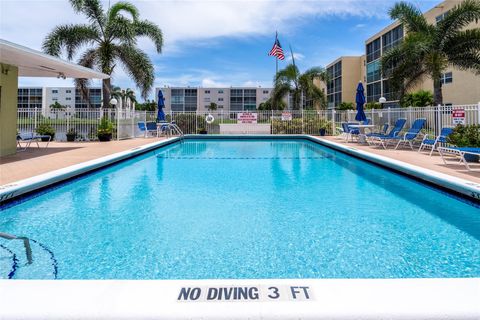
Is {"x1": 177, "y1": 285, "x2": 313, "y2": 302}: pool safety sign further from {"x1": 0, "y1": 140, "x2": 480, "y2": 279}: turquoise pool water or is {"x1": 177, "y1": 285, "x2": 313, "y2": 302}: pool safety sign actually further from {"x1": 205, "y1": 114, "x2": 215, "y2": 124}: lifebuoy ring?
{"x1": 205, "y1": 114, "x2": 215, "y2": 124}: lifebuoy ring

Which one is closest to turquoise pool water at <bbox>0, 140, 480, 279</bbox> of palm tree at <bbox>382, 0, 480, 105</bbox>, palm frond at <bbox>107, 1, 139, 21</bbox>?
palm tree at <bbox>382, 0, 480, 105</bbox>

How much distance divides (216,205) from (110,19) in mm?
16694

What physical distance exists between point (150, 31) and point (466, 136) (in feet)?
54.6

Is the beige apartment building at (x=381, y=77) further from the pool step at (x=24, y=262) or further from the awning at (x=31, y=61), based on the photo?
the pool step at (x=24, y=262)

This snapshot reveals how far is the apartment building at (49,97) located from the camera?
84.7 m

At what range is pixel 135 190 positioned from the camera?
679 cm

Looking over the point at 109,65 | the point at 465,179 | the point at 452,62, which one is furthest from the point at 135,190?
the point at 452,62

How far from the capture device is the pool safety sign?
197cm

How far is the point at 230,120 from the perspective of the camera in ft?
76.6

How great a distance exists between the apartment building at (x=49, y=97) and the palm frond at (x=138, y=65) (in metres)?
64.9

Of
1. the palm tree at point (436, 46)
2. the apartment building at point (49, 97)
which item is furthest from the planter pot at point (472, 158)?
the apartment building at point (49, 97)

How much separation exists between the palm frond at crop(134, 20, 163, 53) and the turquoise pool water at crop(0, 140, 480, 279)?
46.2 ft

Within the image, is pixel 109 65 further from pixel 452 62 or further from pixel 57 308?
pixel 57 308

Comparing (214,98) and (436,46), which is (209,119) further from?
(214,98)
